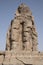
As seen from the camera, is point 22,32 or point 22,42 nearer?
point 22,42

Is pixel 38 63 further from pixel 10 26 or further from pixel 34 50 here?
pixel 10 26

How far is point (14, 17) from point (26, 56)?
699 centimetres

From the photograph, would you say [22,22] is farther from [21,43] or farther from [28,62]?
[28,62]

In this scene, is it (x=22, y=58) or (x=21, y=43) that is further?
(x=21, y=43)

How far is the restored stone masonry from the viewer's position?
99.8 ft

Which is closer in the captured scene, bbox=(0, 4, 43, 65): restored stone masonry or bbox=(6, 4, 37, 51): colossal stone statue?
bbox=(0, 4, 43, 65): restored stone masonry

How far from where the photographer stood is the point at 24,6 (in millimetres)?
34750

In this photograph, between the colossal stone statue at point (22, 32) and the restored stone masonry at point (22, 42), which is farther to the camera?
the colossal stone statue at point (22, 32)

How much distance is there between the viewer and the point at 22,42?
33156mm

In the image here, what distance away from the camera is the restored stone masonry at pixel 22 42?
30405 mm

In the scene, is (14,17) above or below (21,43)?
above

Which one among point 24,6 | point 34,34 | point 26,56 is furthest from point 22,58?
point 24,6

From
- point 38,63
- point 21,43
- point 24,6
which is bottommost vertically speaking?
point 38,63

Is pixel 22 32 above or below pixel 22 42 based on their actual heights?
above
